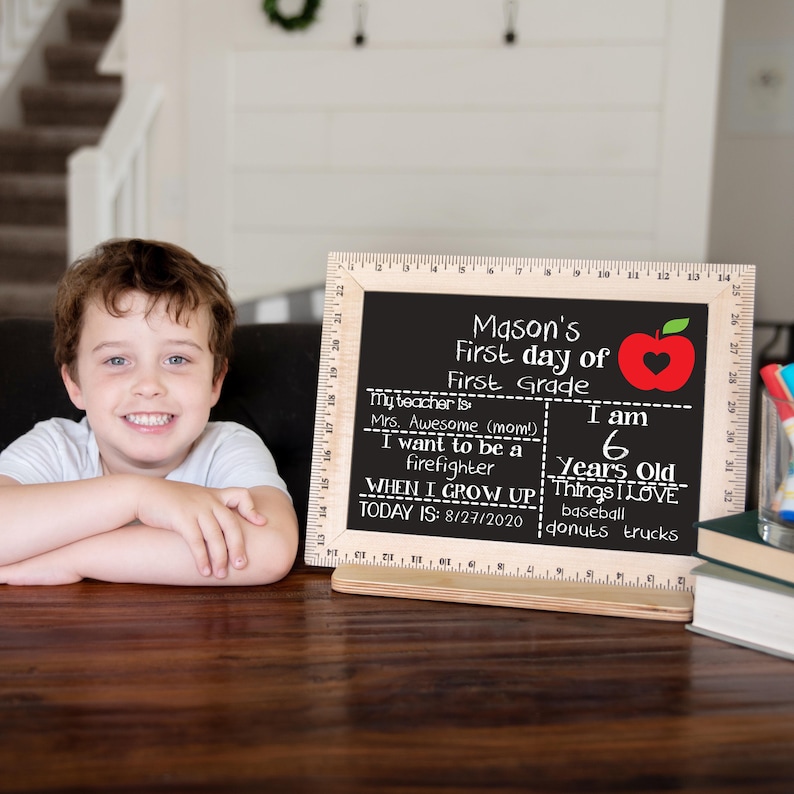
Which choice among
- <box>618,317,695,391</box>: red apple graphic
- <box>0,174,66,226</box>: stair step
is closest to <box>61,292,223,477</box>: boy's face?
<box>618,317,695,391</box>: red apple graphic

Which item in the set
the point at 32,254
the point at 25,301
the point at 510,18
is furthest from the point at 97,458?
the point at 32,254

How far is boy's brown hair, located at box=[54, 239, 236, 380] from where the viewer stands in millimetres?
1074

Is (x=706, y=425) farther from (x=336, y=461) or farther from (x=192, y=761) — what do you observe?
(x=192, y=761)

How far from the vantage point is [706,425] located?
0.89 m

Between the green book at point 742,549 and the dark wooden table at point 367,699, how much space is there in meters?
0.07

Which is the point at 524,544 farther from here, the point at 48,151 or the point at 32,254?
the point at 48,151

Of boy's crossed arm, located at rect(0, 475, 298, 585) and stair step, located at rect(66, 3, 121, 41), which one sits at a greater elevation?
stair step, located at rect(66, 3, 121, 41)

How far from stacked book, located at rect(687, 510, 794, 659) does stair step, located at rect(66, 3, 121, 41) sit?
18.8ft

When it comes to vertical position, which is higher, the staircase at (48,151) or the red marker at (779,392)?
the staircase at (48,151)

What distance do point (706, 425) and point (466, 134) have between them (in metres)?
2.60

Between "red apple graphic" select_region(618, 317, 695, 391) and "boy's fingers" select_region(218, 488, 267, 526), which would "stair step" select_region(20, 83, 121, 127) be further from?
"red apple graphic" select_region(618, 317, 695, 391)

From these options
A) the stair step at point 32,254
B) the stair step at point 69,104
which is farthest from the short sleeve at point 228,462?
the stair step at point 69,104

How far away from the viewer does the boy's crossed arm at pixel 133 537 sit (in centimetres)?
90

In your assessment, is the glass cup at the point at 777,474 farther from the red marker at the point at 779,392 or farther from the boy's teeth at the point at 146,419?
the boy's teeth at the point at 146,419
